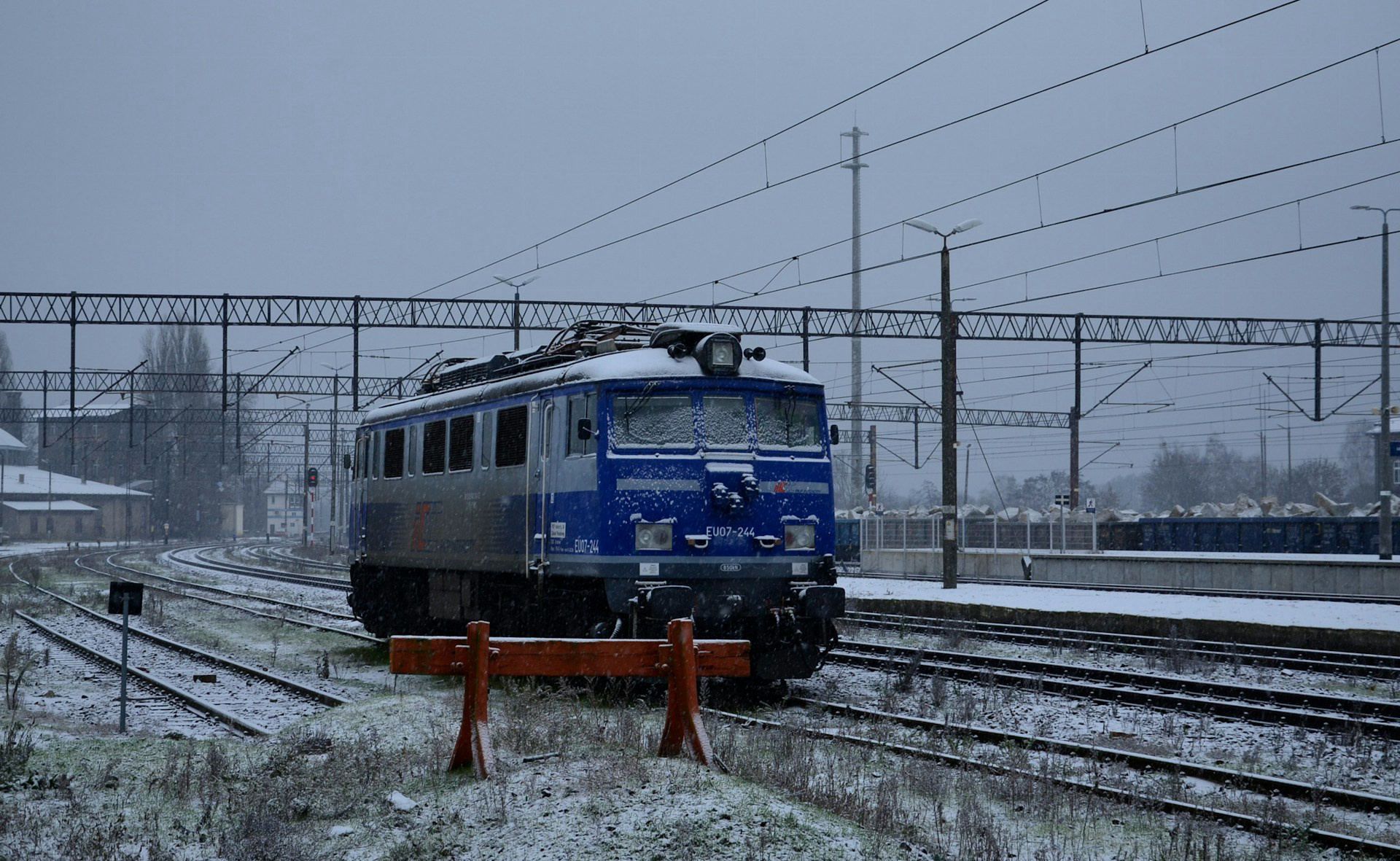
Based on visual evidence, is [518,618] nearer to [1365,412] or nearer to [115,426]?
[1365,412]

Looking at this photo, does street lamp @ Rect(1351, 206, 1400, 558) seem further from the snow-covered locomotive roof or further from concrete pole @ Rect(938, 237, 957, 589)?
the snow-covered locomotive roof

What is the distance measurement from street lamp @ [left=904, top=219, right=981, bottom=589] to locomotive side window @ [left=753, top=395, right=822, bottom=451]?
42.1ft

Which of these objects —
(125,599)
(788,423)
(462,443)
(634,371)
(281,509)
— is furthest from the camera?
(281,509)

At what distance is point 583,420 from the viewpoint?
13414mm

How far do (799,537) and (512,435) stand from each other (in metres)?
3.50

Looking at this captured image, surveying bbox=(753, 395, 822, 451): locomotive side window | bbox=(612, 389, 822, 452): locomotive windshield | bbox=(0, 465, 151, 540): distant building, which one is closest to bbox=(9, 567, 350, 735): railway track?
bbox=(612, 389, 822, 452): locomotive windshield

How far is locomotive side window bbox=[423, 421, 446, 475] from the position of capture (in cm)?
1712

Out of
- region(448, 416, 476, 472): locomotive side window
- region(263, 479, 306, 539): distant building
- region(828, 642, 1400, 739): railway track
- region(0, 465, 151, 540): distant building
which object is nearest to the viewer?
region(828, 642, 1400, 739): railway track

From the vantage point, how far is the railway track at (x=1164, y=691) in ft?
39.4

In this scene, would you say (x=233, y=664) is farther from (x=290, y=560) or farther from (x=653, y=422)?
(x=290, y=560)

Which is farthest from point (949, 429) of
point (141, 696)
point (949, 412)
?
point (141, 696)

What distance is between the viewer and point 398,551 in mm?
18500

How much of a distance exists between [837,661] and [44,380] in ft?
155

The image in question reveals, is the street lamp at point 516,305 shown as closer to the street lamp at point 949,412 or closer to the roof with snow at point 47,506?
the street lamp at point 949,412
